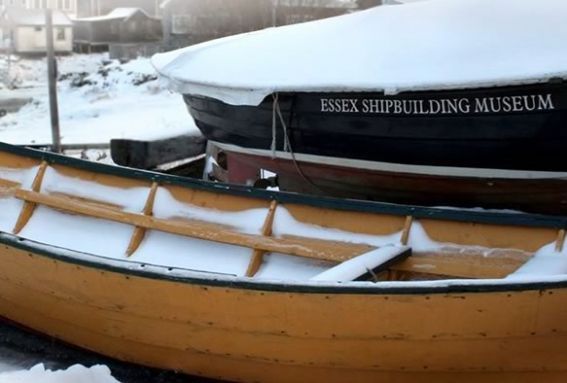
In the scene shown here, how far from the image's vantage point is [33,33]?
50781 millimetres

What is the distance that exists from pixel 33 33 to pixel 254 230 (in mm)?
49132

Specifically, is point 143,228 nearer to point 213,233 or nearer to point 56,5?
point 213,233

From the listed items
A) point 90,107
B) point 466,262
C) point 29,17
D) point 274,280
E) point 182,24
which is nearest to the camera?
point 274,280

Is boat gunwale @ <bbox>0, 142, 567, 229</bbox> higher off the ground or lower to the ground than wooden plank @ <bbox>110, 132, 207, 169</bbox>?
higher

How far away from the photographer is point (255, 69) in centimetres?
673

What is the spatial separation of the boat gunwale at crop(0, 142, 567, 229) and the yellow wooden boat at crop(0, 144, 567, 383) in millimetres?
13

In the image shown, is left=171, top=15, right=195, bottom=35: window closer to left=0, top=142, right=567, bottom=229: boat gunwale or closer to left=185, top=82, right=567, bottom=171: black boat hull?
left=185, top=82, right=567, bottom=171: black boat hull

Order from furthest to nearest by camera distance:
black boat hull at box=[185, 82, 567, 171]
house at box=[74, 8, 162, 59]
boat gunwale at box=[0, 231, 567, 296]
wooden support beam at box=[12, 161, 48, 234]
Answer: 1. house at box=[74, 8, 162, 59]
2. wooden support beam at box=[12, 161, 48, 234]
3. black boat hull at box=[185, 82, 567, 171]
4. boat gunwale at box=[0, 231, 567, 296]

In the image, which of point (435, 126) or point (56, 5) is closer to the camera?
point (435, 126)

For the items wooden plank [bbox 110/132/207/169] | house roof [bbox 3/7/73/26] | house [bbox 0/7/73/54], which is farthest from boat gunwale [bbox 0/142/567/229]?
house roof [bbox 3/7/73/26]

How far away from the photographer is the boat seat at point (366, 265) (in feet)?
14.6

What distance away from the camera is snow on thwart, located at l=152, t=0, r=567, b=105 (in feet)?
18.0

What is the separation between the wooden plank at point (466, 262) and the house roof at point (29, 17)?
49335 mm

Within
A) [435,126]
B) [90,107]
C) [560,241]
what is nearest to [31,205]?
[435,126]
